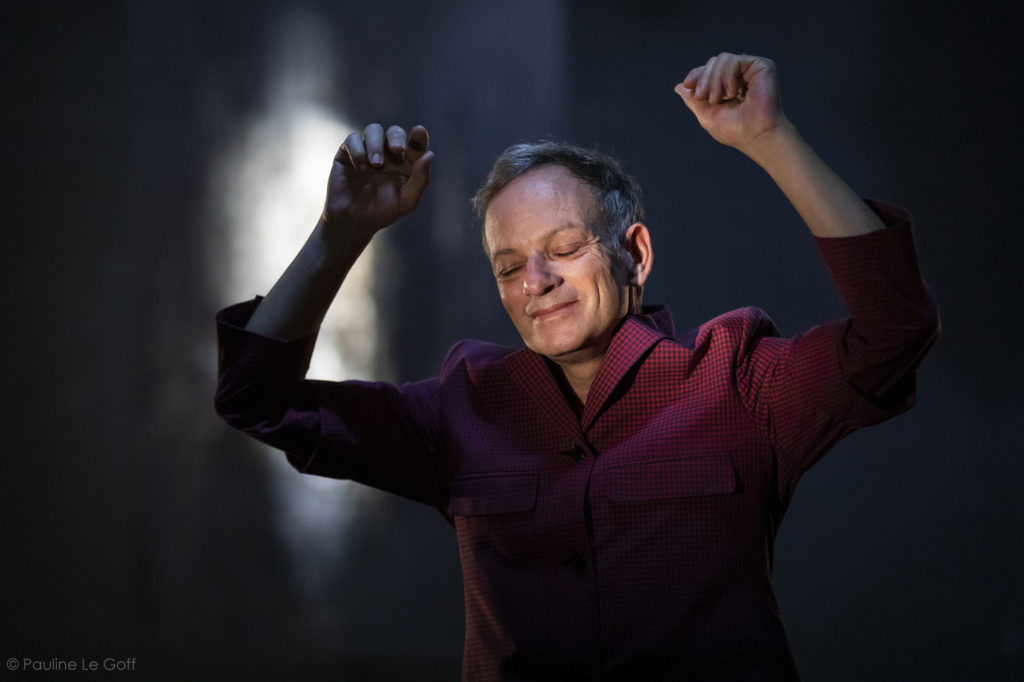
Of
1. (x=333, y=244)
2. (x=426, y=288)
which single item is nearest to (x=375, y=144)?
(x=333, y=244)

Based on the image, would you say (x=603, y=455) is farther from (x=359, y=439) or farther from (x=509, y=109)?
(x=509, y=109)

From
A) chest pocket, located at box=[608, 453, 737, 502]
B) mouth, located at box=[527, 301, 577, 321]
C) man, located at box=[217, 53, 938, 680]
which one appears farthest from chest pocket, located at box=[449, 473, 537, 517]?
mouth, located at box=[527, 301, 577, 321]

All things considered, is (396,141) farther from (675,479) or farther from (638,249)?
(675,479)

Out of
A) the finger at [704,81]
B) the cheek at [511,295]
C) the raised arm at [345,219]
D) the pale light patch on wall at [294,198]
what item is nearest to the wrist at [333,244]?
the raised arm at [345,219]

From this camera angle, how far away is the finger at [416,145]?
4.06 ft

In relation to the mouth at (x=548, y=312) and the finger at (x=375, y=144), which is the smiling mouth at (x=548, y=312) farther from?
the finger at (x=375, y=144)

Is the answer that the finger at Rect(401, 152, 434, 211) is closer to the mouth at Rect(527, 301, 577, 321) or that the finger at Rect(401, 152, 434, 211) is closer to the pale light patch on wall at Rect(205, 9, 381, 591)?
the mouth at Rect(527, 301, 577, 321)

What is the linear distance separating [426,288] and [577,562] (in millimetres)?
1281

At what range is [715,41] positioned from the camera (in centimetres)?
241

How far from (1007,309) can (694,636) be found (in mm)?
1582

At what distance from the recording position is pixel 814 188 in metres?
1.01

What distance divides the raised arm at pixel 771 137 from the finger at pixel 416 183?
14.7 inches

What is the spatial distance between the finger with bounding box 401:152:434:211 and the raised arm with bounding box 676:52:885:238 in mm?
373

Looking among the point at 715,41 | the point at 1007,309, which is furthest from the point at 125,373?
the point at 1007,309
